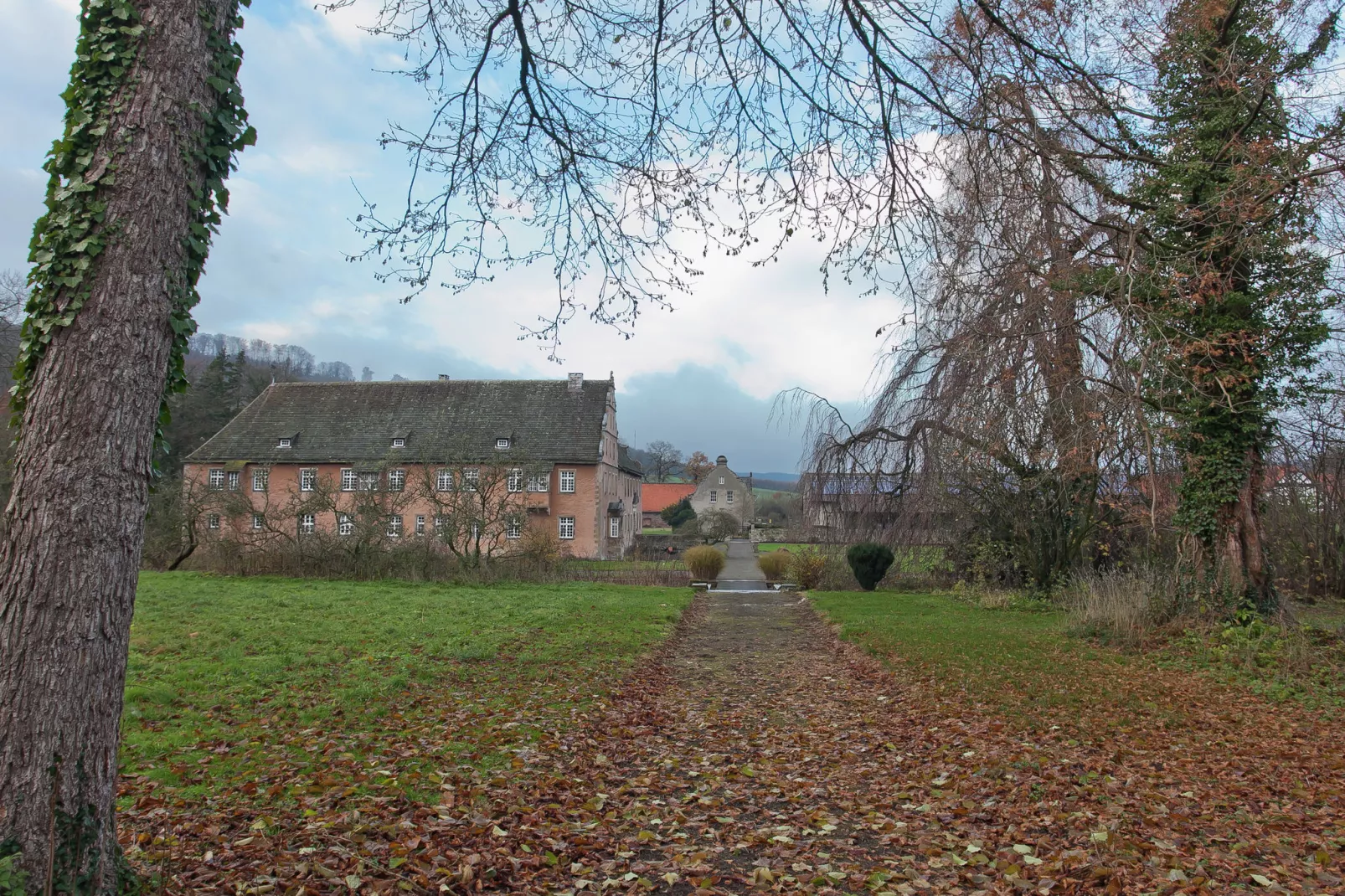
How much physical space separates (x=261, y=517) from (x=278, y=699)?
18.5m

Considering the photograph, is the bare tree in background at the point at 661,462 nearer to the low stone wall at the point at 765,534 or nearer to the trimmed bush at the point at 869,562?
the low stone wall at the point at 765,534

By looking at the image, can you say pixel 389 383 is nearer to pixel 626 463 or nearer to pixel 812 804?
pixel 626 463

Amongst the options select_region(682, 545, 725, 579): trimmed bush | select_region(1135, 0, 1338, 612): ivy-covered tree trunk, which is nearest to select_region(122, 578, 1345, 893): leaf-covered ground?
select_region(1135, 0, 1338, 612): ivy-covered tree trunk

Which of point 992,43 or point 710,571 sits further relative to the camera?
point 710,571

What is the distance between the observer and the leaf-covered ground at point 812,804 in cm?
416

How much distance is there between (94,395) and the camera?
3.28 meters

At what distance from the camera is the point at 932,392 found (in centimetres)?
1653

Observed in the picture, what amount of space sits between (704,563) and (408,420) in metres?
22.4

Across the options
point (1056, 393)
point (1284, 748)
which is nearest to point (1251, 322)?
point (1056, 393)

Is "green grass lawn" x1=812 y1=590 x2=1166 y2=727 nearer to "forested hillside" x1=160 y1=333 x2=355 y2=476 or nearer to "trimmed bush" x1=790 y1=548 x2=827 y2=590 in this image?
"trimmed bush" x1=790 y1=548 x2=827 y2=590

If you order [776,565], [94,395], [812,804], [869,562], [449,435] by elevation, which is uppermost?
[449,435]

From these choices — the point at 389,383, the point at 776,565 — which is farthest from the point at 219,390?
the point at 776,565

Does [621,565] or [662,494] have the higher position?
[662,494]

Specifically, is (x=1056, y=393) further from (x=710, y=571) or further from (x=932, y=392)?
(x=710, y=571)
